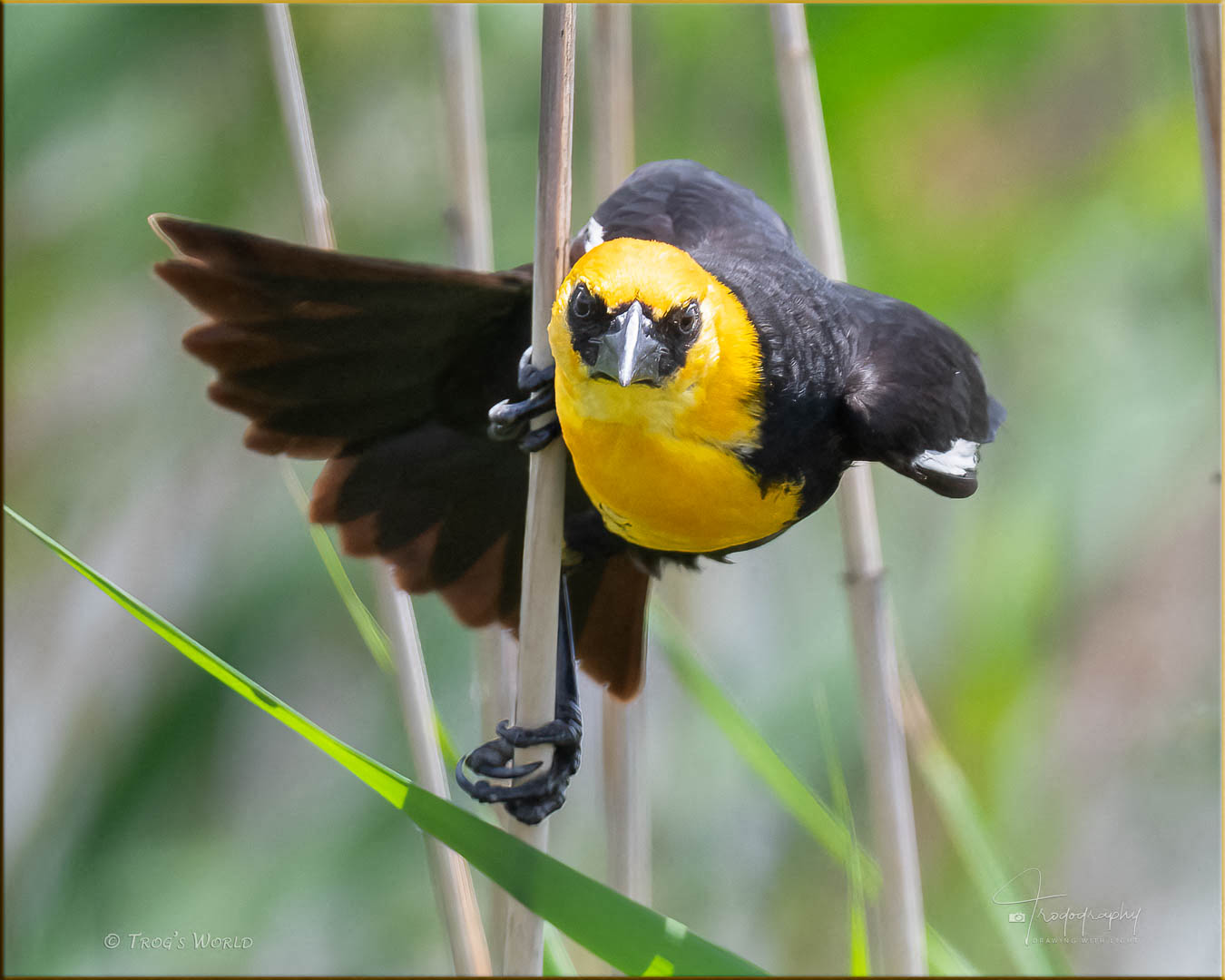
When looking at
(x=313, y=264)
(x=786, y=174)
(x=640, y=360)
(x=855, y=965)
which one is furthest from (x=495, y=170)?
(x=855, y=965)

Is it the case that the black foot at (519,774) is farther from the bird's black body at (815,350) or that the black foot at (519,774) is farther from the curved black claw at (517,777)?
the bird's black body at (815,350)

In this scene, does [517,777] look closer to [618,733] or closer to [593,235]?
[618,733]

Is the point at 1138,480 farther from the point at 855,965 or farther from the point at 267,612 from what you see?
the point at 267,612

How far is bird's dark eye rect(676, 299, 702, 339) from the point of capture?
86 cm

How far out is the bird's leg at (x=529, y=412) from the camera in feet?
3.19

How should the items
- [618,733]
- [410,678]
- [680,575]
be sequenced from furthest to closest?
[680,575] < [618,733] < [410,678]

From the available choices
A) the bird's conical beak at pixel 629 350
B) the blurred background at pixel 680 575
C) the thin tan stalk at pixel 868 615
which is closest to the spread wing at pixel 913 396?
the thin tan stalk at pixel 868 615

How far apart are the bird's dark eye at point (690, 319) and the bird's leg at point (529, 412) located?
151 mm

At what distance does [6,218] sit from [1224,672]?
5.34ft

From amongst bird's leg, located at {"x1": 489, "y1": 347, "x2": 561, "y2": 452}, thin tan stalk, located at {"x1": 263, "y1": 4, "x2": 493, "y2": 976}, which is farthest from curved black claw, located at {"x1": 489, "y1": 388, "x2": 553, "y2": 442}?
thin tan stalk, located at {"x1": 263, "y1": 4, "x2": 493, "y2": 976}

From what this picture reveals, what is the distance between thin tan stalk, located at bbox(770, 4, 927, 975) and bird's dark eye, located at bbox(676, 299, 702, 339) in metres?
0.33

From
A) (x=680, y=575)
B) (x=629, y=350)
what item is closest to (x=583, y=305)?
(x=629, y=350)

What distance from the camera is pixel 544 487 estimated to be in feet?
3.07

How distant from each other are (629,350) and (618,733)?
21.6 inches
